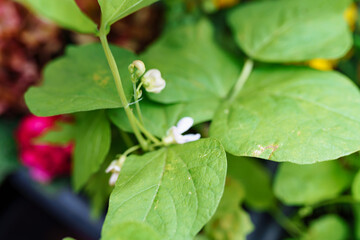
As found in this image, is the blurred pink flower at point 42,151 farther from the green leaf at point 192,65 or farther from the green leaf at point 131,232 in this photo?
the green leaf at point 131,232

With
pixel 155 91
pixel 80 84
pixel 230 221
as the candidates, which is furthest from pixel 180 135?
pixel 230 221

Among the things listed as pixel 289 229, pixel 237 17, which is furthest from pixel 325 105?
pixel 289 229

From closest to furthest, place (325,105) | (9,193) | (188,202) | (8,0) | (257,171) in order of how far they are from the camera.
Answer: (188,202)
(325,105)
(257,171)
(8,0)
(9,193)

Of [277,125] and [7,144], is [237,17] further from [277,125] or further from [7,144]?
[7,144]

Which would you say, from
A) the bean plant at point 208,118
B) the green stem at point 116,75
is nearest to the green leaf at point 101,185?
the bean plant at point 208,118

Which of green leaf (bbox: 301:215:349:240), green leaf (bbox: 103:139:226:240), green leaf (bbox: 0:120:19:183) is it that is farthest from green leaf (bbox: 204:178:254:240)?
green leaf (bbox: 0:120:19:183)
